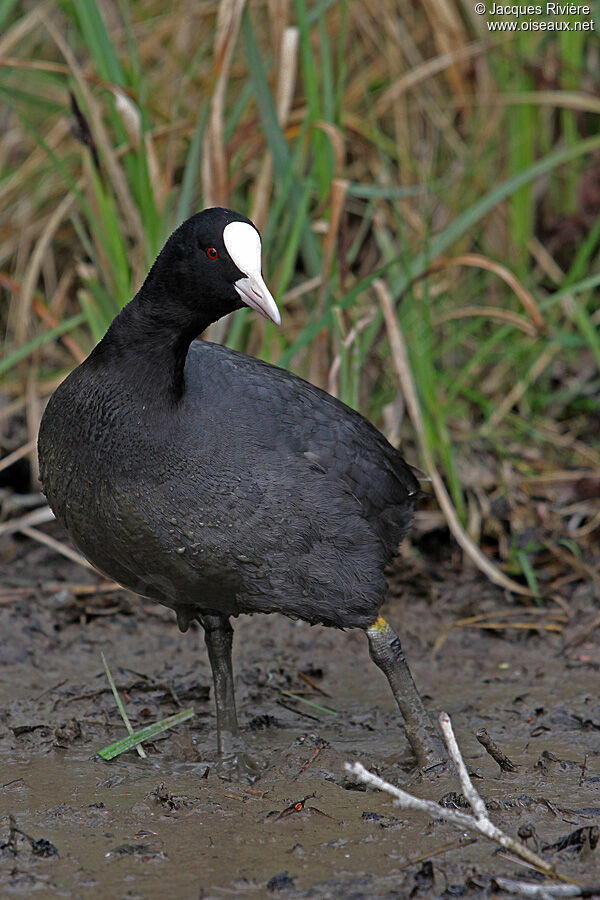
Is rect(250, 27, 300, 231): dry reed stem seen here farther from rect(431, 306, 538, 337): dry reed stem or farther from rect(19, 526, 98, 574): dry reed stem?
rect(19, 526, 98, 574): dry reed stem

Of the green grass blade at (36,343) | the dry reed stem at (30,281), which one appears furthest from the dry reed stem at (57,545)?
the dry reed stem at (30,281)

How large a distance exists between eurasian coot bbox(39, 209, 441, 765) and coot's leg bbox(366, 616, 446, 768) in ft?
0.37

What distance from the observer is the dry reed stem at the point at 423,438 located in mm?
4004

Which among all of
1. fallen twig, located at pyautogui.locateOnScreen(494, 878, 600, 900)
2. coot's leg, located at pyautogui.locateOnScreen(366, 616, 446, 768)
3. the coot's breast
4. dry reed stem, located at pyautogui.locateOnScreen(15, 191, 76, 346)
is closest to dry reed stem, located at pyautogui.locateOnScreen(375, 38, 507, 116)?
dry reed stem, located at pyautogui.locateOnScreen(15, 191, 76, 346)

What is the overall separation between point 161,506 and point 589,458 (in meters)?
2.40

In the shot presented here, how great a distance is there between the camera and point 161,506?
2652mm

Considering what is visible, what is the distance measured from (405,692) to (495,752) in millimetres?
337

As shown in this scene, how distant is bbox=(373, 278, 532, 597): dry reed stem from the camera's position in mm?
4004

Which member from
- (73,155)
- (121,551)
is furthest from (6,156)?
(121,551)

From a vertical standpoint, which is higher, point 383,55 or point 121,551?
point 383,55

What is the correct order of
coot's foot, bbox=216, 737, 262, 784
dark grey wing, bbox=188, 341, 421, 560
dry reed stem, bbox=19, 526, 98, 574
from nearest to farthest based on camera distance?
dark grey wing, bbox=188, 341, 421, 560, coot's foot, bbox=216, 737, 262, 784, dry reed stem, bbox=19, 526, 98, 574

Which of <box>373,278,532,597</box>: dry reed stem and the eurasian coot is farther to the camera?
<box>373,278,532,597</box>: dry reed stem

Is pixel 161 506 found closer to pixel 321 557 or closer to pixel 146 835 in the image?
pixel 321 557

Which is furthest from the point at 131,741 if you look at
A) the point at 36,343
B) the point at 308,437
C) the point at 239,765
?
the point at 36,343
